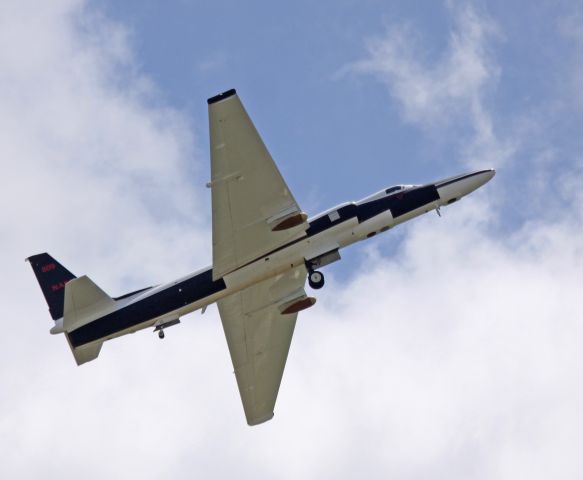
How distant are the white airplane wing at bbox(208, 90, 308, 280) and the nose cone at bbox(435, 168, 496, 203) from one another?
9.12 meters

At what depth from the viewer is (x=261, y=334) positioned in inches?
2493

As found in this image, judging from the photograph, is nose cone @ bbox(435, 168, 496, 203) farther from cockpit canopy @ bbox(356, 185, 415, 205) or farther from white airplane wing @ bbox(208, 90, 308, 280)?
white airplane wing @ bbox(208, 90, 308, 280)

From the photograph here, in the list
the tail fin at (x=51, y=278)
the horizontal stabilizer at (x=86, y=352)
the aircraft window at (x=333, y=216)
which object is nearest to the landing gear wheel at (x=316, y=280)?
the aircraft window at (x=333, y=216)

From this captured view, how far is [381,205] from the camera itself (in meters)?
59.5

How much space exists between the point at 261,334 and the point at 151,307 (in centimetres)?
815

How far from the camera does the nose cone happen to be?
6094cm

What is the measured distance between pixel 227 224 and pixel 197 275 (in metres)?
4.26

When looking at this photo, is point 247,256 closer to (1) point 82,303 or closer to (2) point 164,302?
(2) point 164,302

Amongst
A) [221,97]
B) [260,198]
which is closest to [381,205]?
[260,198]

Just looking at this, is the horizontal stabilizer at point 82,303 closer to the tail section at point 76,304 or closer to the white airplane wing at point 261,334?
the tail section at point 76,304

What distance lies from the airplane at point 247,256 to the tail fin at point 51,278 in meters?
0.05

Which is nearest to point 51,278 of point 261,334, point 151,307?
point 151,307

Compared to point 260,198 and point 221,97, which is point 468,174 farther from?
point 221,97

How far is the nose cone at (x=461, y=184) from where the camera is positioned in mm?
60938
